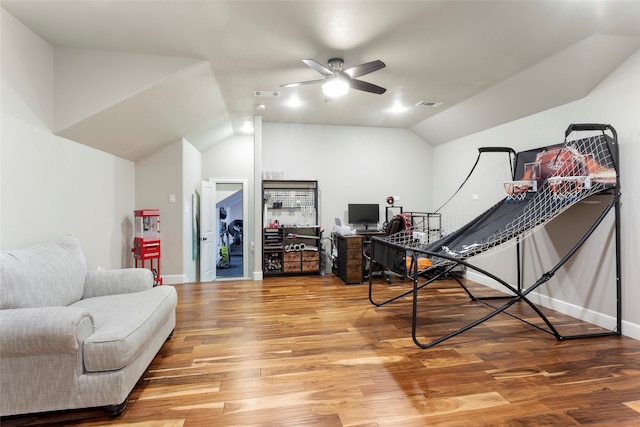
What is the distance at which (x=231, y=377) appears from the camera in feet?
7.27

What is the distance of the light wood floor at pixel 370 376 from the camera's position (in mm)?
1802

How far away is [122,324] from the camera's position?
1.91m

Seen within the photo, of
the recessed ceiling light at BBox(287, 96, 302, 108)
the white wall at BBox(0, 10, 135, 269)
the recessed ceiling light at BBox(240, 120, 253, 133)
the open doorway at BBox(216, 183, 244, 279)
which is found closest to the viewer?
the white wall at BBox(0, 10, 135, 269)

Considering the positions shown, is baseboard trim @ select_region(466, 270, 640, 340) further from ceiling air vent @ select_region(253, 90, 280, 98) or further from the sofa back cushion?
the sofa back cushion

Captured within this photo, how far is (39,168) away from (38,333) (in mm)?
1747

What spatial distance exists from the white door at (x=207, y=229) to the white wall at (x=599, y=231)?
17.3 ft

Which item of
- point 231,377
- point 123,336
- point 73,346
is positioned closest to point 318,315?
point 231,377

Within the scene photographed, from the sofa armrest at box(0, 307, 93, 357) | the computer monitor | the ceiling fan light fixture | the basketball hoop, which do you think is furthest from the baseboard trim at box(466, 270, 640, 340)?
the sofa armrest at box(0, 307, 93, 357)

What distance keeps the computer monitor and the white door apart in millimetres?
2836

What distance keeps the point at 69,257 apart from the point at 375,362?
2652 mm

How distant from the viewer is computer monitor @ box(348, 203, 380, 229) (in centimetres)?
572

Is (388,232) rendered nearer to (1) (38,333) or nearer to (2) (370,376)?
(2) (370,376)

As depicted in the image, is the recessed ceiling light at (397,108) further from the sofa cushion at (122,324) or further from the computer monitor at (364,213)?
the sofa cushion at (122,324)

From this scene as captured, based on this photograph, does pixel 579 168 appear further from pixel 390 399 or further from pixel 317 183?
pixel 317 183
